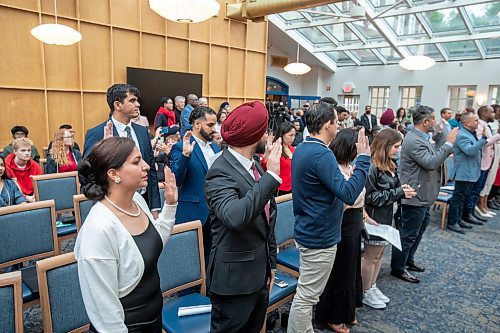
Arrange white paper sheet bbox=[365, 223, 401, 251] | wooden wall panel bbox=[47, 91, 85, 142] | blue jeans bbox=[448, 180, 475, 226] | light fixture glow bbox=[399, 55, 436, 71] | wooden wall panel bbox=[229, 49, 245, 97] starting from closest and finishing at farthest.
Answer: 1. white paper sheet bbox=[365, 223, 401, 251]
2. blue jeans bbox=[448, 180, 475, 226]
3. wooden wall panel bbox=[47, 91, 85, 142]
4. light fixture glow bbox=[399, 55, 436, 71]
5. wooden wall panel bbox=[229, 49, 245, 97]

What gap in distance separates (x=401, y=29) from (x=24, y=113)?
29.6 ft

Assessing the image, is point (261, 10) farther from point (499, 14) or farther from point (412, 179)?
point (499, 14)

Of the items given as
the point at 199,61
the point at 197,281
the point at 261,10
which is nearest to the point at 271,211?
the point at 197,281

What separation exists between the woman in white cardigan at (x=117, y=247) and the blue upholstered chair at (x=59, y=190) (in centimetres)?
195

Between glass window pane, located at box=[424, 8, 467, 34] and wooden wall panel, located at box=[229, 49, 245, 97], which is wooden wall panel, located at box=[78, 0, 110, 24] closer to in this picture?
wooden wall panel, located at box=[229, 49, 245, 97]

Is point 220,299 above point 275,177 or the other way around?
the other way around

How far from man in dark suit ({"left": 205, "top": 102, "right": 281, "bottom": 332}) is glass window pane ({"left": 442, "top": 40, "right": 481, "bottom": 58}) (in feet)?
32.7

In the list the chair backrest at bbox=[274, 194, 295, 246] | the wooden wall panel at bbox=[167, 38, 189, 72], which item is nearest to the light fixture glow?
the wooden wall panel at bbox=[167, 38, 189, 72]

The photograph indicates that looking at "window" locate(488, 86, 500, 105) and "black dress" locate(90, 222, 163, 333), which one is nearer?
"black dress" locate(90, 222, 163, 333)

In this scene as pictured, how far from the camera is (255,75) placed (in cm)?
907

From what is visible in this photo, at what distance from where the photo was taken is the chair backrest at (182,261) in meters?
1.81

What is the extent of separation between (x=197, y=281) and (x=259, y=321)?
563mm

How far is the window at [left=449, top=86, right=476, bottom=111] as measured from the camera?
31.7ft

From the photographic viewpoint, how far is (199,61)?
791 cm
